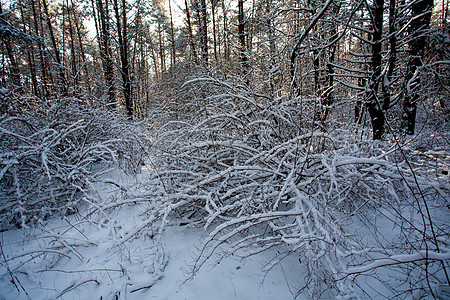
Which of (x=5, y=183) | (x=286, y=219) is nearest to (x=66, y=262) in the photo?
(x=5, y=183)

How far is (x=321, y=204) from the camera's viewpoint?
2.03 m

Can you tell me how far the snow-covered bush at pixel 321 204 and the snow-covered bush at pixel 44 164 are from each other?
1.32 metres

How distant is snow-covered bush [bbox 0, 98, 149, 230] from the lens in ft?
9.05

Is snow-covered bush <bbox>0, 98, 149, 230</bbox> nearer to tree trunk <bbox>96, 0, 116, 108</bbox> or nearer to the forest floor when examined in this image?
the forest floor

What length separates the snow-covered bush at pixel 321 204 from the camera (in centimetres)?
172

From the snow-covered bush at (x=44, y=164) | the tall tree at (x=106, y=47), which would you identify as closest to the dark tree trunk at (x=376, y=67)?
the snow-covered bush at (x=44, y=164)

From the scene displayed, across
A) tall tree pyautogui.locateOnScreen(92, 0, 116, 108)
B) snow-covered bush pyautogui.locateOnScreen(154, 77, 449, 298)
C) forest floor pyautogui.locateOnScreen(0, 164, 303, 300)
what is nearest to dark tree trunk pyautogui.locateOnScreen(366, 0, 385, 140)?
snow-covered bush pyautogui.locateOnScreen(154, 77, 449, 298)

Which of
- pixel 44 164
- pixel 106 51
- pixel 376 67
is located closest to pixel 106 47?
pixel 106 51

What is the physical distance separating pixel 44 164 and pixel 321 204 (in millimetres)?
3353

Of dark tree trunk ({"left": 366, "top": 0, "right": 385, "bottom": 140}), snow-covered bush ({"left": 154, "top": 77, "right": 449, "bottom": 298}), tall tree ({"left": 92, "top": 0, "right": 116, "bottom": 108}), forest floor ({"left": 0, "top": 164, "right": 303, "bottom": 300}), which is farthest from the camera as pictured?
tall tree ({"left": 92, "top": 0, "right": 116, "bottom": 108})

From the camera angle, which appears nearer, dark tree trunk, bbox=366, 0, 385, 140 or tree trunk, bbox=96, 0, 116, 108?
dark tree trunk, bbox=366, 0, 385, 140

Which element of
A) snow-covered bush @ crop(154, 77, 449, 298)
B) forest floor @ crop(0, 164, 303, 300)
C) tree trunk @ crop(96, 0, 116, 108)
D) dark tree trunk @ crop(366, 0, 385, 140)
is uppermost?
tree trunk @ crop(96, 0, 116, 108)

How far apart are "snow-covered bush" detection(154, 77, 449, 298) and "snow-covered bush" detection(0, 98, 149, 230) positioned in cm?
132

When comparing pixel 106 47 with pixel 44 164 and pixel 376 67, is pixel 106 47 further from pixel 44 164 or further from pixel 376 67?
pixel 376 67
